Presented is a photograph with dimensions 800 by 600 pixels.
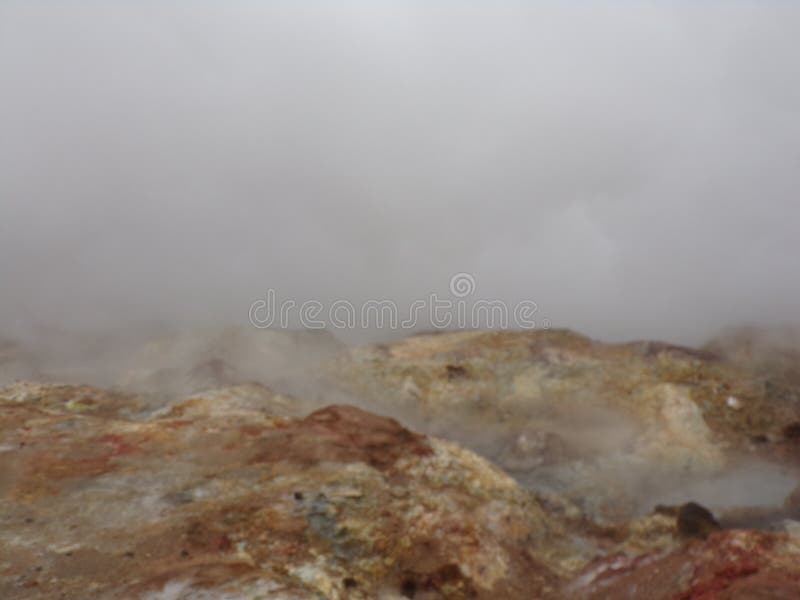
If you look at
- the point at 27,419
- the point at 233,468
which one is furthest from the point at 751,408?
the point at 27,419

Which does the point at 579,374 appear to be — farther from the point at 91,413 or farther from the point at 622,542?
the point at 91,413

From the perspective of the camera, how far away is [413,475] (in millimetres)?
21516

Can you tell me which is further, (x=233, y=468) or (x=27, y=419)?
(x=27, y=419)

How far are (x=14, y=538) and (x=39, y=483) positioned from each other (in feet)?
13.2

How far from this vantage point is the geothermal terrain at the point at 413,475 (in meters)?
14.5

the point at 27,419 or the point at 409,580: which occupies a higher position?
the point at 27,419

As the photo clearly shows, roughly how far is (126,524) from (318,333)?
3809cm

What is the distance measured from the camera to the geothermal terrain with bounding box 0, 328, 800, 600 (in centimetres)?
1451

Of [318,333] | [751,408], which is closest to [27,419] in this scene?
[318,333]

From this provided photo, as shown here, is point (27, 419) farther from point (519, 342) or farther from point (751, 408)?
point (751, 408)

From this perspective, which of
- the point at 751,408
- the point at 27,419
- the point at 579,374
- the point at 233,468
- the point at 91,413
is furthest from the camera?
the point at 579,374

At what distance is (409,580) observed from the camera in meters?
16.0

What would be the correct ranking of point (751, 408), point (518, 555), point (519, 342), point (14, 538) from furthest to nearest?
point (519, 342) < point (751, 408) < point (518, 555) < point (14, 538)

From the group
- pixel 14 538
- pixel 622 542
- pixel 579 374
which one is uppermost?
pixel 579 374
